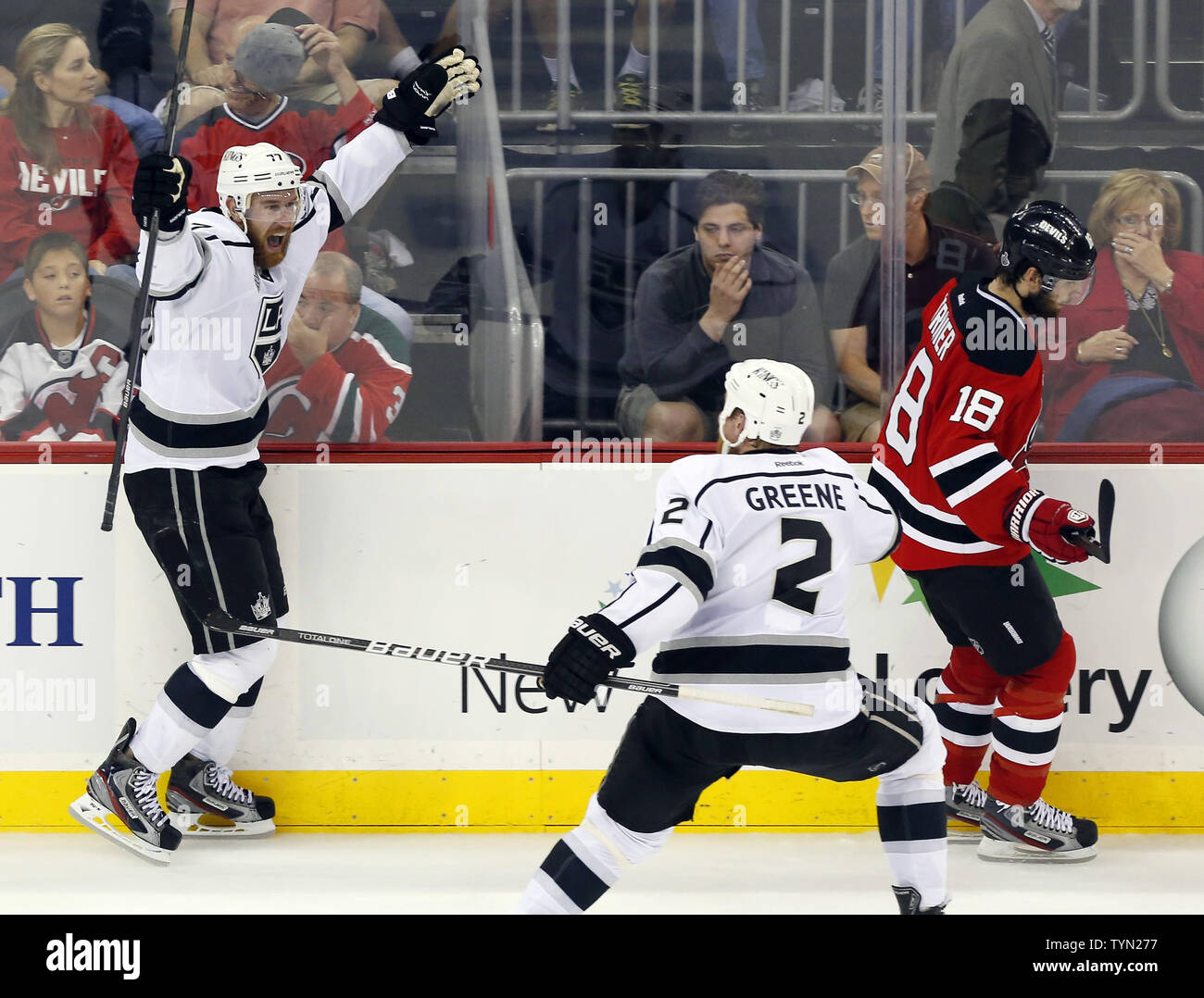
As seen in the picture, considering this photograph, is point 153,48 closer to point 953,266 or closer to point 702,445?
point 702,445

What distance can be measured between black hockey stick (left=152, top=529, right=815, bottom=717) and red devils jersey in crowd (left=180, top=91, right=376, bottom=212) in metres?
0.92

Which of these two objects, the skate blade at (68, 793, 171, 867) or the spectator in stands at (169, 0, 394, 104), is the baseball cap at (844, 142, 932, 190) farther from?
the skate blade at (68, 793, 171, 867)

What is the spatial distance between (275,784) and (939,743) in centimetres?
171

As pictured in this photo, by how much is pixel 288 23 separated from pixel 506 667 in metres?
1.95

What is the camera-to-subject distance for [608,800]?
8.96ft

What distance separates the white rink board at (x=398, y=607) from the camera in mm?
3859

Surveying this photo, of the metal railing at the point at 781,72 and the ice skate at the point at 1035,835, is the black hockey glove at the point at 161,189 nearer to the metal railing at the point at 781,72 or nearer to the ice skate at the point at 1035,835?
the metal railing at the point at 781,72

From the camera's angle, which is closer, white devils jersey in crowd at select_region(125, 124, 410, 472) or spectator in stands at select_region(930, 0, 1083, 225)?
white devils jersey in crowd at select_region(125, 124, 410, 472)

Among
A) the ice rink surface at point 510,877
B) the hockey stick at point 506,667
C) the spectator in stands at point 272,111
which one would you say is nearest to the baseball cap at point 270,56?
the spectator in stands at point 272,111

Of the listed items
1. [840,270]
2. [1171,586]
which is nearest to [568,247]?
[840,270]

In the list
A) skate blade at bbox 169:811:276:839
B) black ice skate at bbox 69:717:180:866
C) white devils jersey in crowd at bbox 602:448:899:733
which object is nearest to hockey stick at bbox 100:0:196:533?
black ice skate at bbox 69:717:180:866

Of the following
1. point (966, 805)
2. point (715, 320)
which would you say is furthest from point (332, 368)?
point (966, 805)

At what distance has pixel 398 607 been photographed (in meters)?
3.88

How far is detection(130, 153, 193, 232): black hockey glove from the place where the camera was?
335 cm
